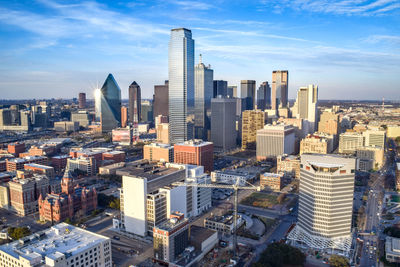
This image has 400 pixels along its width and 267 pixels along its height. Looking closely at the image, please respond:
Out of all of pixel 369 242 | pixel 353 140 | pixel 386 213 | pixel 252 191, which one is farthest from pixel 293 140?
pixel 369 242

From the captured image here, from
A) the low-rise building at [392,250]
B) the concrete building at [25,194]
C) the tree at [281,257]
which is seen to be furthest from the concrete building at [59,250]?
the low-rise building at [392,250]

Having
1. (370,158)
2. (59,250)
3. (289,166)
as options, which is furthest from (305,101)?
(59,250)

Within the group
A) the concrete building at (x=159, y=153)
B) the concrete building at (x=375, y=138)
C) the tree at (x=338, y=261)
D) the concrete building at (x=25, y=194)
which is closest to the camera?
the tree at (x=338, y=261)

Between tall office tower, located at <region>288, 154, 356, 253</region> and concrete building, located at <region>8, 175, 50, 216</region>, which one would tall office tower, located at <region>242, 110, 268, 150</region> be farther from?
concrete building, located at <region>8, 175, 50, 216</region>

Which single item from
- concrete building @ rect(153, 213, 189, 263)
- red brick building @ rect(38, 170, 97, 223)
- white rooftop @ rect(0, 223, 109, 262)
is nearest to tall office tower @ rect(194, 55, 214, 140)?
red brick building @ rect(38, 170, 97, 223)

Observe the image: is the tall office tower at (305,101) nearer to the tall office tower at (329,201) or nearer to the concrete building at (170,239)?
the tall office tower at (329,201)

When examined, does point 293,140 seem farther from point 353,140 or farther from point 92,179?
point 92,179
